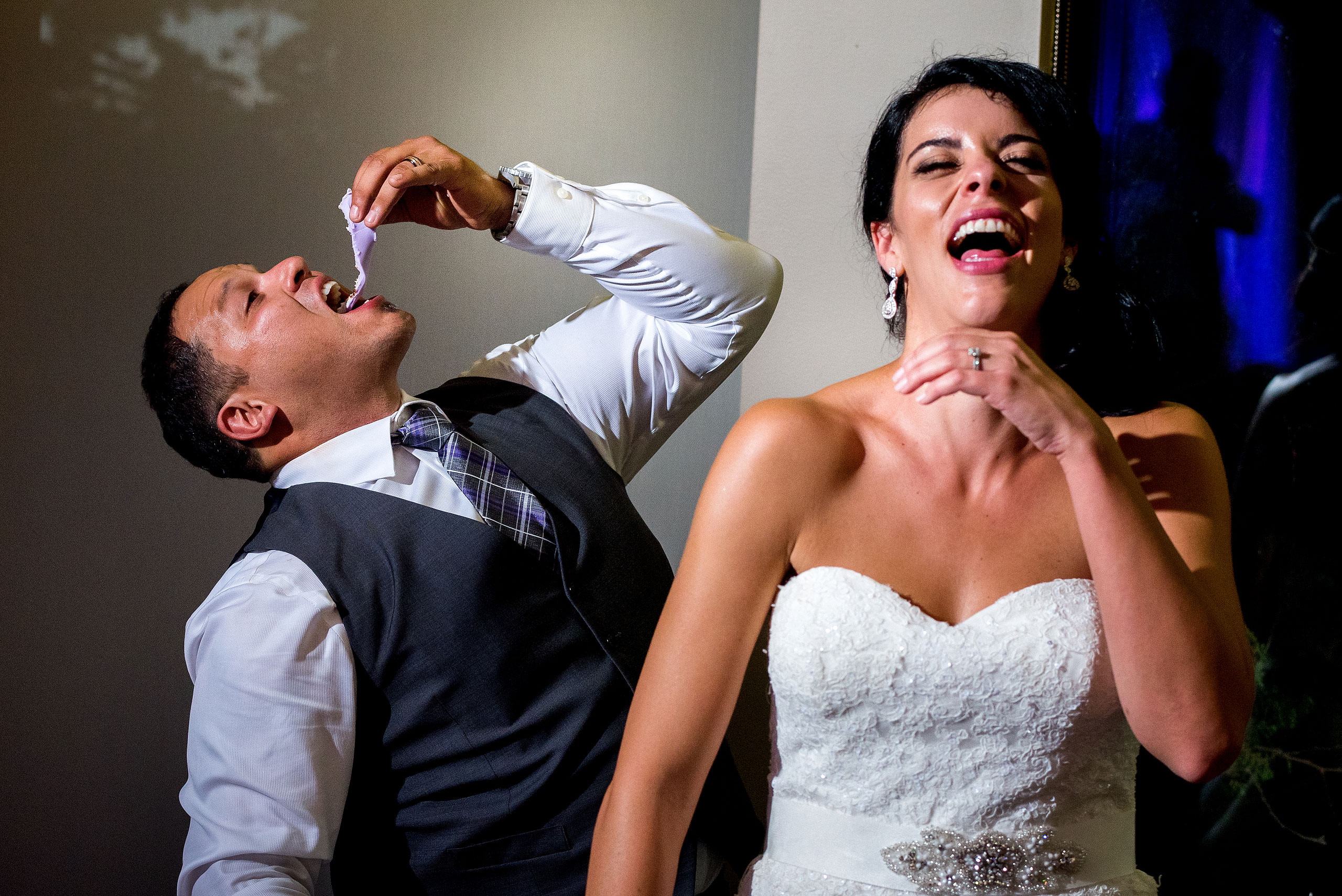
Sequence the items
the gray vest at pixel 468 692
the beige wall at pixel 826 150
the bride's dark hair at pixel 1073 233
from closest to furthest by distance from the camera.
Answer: the bride's dark hair at pixel 1073 233 < the gray vest at pixel 468 692 < the beige wall at pixel 826 150

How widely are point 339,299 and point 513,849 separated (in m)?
0.89

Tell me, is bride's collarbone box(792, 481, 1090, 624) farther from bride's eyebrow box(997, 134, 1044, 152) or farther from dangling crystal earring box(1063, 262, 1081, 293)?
bride's eyebrow box(997, 134, 1044, 152)

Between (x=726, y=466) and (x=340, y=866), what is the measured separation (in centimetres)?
88

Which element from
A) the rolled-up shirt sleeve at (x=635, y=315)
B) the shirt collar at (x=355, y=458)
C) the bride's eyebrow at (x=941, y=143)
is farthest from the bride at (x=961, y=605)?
the shirt collar at (x=355, y=458)

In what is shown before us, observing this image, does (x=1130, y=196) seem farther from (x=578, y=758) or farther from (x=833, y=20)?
(x=578, y=758)

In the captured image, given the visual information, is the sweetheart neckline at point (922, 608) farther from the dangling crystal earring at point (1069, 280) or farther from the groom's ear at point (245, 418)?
the groom's ear at point (245, 418)

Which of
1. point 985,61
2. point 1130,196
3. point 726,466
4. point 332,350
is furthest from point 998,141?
point 332,350

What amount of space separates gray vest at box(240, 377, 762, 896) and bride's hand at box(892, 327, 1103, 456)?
676 mm

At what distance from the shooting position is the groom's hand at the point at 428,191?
1.41m

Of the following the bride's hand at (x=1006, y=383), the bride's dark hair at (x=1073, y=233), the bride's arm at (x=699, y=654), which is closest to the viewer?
the bride's hand at (x=1006, y=383)

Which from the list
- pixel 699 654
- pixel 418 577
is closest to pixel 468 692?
pixel 418 577

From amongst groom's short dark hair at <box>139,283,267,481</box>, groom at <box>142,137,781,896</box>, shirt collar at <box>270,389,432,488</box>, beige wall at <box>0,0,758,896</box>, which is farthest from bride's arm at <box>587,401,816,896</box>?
beige wall at <box>0,0,758,896</box>

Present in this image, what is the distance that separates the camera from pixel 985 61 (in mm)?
1251

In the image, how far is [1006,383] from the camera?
39.0 inches
